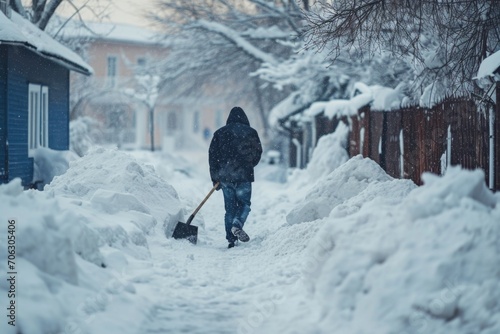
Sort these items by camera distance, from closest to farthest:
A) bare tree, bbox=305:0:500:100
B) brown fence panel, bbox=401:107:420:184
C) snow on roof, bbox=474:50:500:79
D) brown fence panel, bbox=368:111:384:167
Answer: snow on roof, bbox=474:50:500:79 → bare tree, bbox=305:0:500:100 → brown fence panel, bbox=401:107:420:184 → brown fence panel, bbox=368:111:384:167

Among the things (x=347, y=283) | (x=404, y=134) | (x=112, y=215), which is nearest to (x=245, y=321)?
(x=347, y=283)

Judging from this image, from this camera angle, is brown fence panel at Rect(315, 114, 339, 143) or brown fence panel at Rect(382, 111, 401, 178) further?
brown fence panel at Rect(315, 114, 339, 143)

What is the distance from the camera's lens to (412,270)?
16.0ft

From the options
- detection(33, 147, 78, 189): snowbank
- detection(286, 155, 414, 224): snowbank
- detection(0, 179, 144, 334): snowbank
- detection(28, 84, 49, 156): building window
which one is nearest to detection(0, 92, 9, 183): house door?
detection(28, 84, 49, 156): building window

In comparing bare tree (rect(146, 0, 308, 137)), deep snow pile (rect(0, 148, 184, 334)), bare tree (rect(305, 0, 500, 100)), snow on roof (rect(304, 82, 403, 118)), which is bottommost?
deep snow pile (rect(0, 148, 184, 334))

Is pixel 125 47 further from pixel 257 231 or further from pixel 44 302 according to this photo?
pixel 44 302

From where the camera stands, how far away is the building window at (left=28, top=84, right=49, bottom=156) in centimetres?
1605

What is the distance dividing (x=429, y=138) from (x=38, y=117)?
9185mm

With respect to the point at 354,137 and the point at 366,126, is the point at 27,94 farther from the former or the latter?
the point at 354,137

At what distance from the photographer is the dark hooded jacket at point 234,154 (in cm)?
1032

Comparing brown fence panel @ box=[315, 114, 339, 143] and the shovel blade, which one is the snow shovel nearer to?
the shovel blade

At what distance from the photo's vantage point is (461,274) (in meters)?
4.77

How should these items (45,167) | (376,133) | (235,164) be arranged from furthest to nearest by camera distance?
(45,167) < (376,133) < (235,164)

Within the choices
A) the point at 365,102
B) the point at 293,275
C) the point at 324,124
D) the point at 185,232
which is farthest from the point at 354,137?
the point at 293,275
